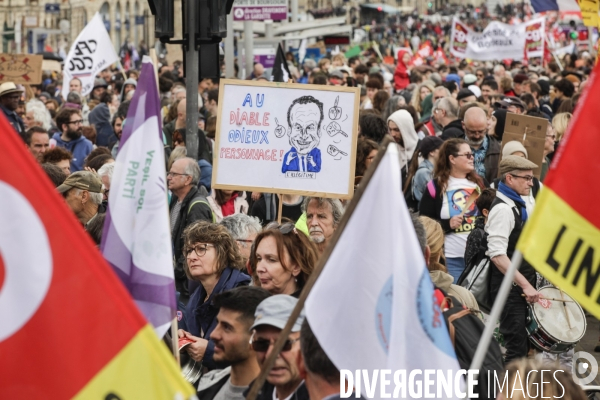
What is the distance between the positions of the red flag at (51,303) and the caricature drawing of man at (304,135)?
368cm

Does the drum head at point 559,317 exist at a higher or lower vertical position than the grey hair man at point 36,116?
higher

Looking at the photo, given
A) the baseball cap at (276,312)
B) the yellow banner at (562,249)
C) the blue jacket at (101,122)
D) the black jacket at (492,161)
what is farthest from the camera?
the blue jacket at (101,122)

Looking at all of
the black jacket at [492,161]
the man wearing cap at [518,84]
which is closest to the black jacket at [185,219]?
the black jacket at [492,161]

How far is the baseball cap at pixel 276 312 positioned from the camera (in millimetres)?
3746

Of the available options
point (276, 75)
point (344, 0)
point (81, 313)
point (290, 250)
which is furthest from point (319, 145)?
point (344, 0)

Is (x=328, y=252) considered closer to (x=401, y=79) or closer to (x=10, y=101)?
(x=10, y=101)

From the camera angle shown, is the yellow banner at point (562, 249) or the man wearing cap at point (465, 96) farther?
the man wearing cap at point (465, 96)

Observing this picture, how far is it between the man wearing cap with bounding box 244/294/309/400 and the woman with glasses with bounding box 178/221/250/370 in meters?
1.35

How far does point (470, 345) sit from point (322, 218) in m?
2.16

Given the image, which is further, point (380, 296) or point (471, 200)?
point (471, 200)

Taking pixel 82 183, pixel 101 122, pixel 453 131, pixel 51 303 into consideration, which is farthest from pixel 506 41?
pixel 51 303

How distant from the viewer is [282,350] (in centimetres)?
362

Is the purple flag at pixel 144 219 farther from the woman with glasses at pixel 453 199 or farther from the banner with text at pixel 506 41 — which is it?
the banner with text at pixel 506 41

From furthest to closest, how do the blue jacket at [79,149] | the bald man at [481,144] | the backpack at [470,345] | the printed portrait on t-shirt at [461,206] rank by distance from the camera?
the blue jacket at [79,149] < the bald man at [481,144] < the printed portrait on t-shirt at [461,206] < the backpack at [470,345]
